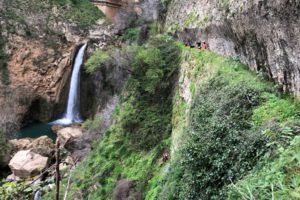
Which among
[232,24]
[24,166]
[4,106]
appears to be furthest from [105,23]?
[232,24]

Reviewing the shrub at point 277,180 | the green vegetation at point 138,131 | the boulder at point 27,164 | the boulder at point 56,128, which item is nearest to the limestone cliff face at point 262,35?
the shrub at point 277,180

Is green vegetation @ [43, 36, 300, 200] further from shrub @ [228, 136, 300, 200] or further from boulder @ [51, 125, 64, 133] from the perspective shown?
boulder @ [51, 125, 64, 133]

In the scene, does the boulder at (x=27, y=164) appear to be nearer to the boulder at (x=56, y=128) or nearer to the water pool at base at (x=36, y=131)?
the water pool at base at (x=36, y=131)

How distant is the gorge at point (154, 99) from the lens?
623 centimetres

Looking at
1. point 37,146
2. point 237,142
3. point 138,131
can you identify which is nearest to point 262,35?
point 237,142

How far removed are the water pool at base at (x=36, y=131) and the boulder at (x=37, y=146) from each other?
115 inches

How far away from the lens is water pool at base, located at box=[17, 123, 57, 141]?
2711 centimetres

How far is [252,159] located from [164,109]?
33.7ft

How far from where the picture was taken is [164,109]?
52.3 ft

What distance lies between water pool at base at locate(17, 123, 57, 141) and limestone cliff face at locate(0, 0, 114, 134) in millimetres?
795

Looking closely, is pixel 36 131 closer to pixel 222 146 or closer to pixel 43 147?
pixel 43 147

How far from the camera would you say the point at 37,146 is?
72.4ft

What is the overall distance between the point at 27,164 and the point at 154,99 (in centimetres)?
817

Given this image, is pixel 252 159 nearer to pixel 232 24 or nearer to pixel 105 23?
pixel 232 24
